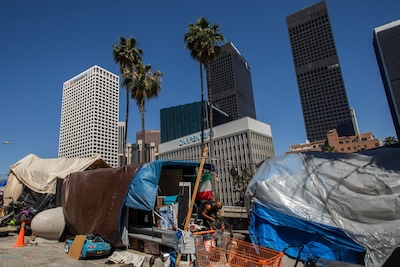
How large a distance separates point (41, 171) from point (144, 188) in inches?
410

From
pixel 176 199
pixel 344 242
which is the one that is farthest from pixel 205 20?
pixel 344 242

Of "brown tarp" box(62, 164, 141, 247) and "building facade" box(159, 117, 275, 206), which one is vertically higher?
"building facade" box(159, 117, 275, 206)

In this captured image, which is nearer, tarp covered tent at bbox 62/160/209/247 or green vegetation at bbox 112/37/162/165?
tarp covered tent at bbox 62/160/209/247

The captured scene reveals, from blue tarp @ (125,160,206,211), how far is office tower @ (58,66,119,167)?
150 meters

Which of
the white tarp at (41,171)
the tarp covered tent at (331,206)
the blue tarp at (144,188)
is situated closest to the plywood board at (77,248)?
the blue tarp at (144,188)

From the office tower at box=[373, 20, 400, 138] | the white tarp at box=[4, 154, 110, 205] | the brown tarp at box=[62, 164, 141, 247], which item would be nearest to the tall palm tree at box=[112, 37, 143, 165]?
the white tarp at box=[4, 154, 110, 205]

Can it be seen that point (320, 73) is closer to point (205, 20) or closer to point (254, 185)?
point (205, 20)

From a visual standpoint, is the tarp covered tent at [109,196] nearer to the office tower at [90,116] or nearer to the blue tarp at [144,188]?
the blue tarp at [144,188]

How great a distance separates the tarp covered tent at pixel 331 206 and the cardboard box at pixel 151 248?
331cm

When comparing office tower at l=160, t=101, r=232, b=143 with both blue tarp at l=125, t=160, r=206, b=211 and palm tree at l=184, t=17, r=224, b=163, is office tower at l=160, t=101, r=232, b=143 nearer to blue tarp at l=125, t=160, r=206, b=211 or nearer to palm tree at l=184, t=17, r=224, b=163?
palm tree at l=184, t=17, r=224, b=163

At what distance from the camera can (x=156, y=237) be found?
820 cm

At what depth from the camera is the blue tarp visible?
8039 millimetres

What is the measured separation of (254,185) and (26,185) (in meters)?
14.7

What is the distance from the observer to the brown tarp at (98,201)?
8.88m
